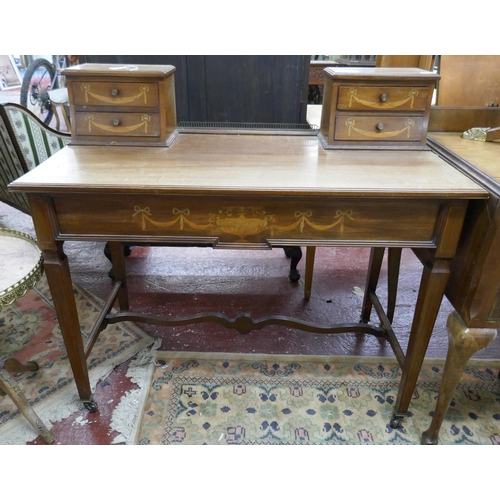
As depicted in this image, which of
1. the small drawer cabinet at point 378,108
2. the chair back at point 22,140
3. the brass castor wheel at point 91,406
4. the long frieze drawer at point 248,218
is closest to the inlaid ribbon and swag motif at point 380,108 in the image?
the small drawer cabinet at point 378,108

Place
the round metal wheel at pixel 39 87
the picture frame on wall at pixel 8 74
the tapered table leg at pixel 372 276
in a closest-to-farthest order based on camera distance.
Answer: the tapered table leg at pixel 372 276, the round metal wheel at pixel 39 87, the picture frame on wall at pixel 8 74

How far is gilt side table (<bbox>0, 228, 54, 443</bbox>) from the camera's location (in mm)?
1430

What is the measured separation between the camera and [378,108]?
146cm

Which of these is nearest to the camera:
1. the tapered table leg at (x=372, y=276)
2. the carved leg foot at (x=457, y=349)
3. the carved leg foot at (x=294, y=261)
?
the carved leg foot at (x=457, y=349)

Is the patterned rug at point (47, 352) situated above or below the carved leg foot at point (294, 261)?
below

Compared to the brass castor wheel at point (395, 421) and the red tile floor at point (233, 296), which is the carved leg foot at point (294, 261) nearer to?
the red tile floor at point (233, 296)

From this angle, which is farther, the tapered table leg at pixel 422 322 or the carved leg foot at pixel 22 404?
the carved leg foot at pixel 22 404

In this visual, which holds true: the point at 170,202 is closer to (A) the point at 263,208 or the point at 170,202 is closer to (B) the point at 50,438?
(A) the point at 263,208

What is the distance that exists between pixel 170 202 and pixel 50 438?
1.00 metres

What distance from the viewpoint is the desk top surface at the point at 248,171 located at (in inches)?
44.9

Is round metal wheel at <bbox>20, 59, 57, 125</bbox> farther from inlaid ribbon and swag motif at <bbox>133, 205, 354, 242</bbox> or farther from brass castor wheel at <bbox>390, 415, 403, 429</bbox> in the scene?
brass castor wheel at <bbox>390, 415, 403, 429</bbox>

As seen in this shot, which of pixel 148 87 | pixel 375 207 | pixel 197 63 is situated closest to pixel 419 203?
pixel 375 207

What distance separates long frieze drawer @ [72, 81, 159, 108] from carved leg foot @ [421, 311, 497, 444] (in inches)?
48.7

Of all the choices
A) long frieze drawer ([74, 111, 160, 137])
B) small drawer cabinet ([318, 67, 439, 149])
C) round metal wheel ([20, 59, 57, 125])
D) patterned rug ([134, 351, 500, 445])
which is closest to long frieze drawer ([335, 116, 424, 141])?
small drawer cabinet ([318, 67, 439, 149])
